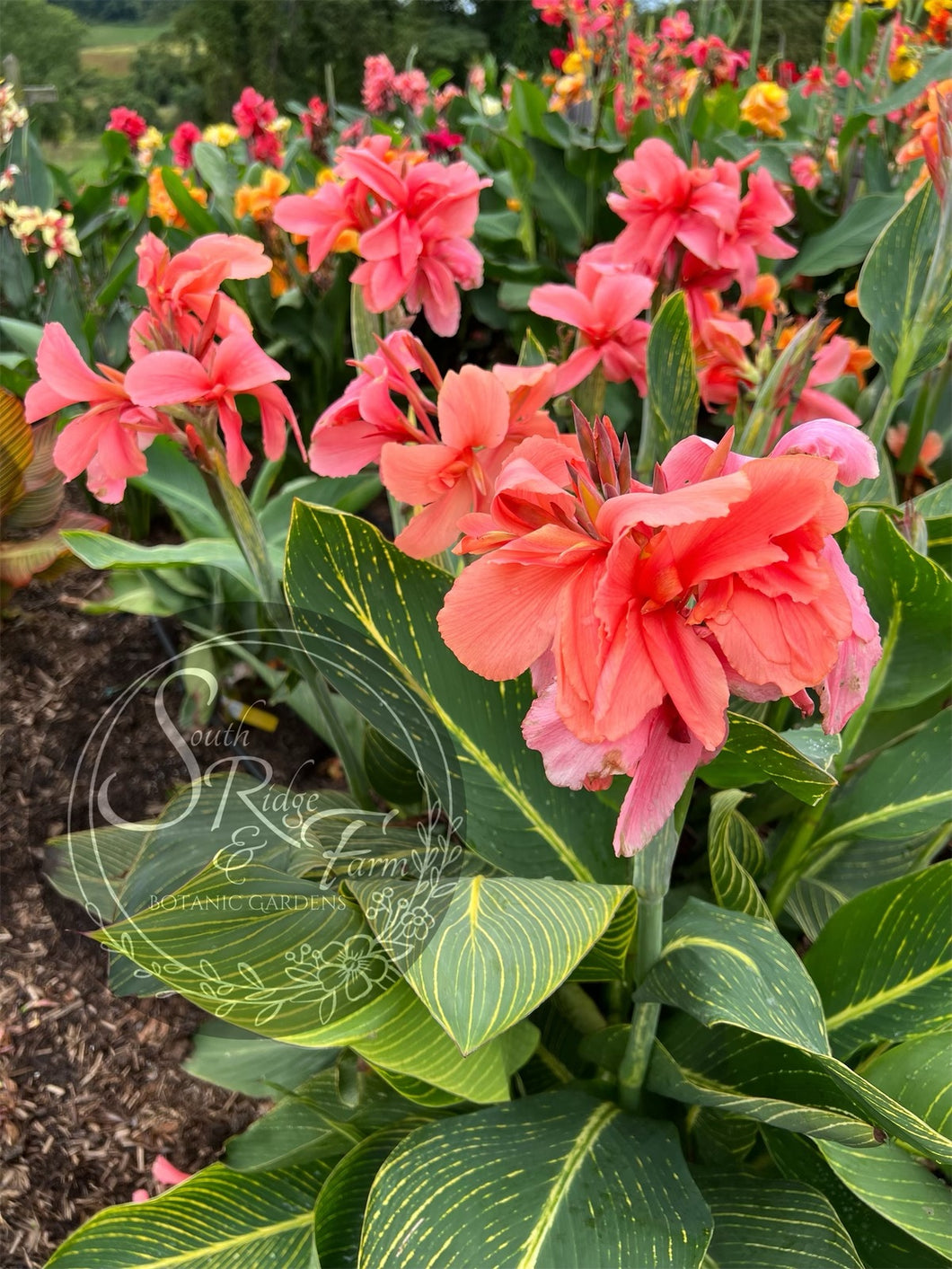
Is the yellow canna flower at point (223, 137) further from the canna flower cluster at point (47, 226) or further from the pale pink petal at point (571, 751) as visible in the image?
the pale pink petal at point (571, 751)

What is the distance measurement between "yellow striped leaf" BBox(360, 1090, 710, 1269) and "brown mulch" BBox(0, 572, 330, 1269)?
1.60 feet

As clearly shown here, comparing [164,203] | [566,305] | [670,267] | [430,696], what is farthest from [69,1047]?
[164,203]

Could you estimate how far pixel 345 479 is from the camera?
1.43m

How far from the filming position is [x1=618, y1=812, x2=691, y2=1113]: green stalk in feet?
2.02

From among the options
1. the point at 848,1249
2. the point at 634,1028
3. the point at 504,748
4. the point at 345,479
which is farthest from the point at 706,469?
the point at 345,479

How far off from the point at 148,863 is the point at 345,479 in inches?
33.6

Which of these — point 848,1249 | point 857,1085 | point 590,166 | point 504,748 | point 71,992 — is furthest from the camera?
point 590,166

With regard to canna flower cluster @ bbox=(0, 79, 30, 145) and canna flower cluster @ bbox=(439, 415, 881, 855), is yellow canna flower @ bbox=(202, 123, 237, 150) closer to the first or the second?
canna flower cluster @ bbox=(0, 79, 30, 145)

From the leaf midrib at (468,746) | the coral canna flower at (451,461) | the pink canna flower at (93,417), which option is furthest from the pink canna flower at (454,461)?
the pink canna flower at (93,417)

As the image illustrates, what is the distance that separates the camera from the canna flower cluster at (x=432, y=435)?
1.90 ft

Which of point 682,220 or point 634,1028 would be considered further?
point 682,220

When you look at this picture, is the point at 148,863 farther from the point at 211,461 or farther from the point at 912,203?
the point at 912,203

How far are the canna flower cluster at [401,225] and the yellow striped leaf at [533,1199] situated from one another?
2.43 feet

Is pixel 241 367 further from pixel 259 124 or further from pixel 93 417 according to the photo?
pixel 259 124
